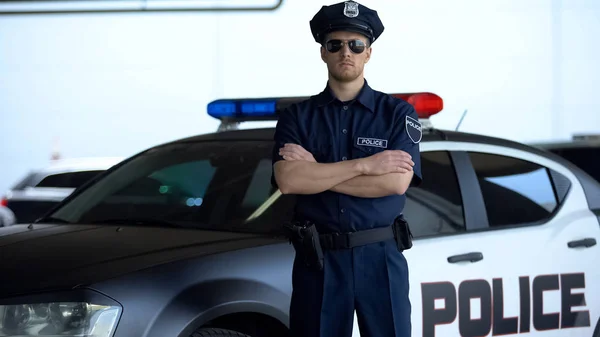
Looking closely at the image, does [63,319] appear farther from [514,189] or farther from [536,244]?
[514,189]

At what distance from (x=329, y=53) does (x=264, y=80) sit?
21.4 feet

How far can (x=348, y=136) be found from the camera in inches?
121

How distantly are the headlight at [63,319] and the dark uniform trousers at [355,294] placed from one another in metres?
0.59

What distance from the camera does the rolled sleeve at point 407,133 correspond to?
3074mm

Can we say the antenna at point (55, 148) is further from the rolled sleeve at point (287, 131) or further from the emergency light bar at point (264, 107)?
the rolled sleeve at point (287, 131)

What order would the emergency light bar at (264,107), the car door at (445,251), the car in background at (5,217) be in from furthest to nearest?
the car in background at (5,217) < the emergency light bar at (264,107) < the car door at (445,251)

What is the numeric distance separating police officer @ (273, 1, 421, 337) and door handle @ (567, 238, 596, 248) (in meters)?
1.28

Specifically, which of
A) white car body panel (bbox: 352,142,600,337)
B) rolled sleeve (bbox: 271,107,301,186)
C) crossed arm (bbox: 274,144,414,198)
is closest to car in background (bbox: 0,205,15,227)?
white car body panel (bbox: 352,142,600,337)

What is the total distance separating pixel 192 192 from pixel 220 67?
563cm

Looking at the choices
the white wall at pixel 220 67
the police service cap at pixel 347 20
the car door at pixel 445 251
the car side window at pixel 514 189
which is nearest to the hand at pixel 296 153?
the police service cap at pixel 347 20

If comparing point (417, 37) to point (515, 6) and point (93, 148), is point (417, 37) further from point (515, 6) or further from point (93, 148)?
point (93, 148)

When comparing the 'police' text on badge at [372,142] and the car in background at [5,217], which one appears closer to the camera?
the 'police' text on badge at [372,142]

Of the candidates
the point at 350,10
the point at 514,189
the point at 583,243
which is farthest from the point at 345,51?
the point at 583,243

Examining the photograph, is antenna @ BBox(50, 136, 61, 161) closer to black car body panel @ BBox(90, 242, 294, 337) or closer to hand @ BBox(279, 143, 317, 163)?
black car body panel @ BBox(90, 242, 294, 337)
